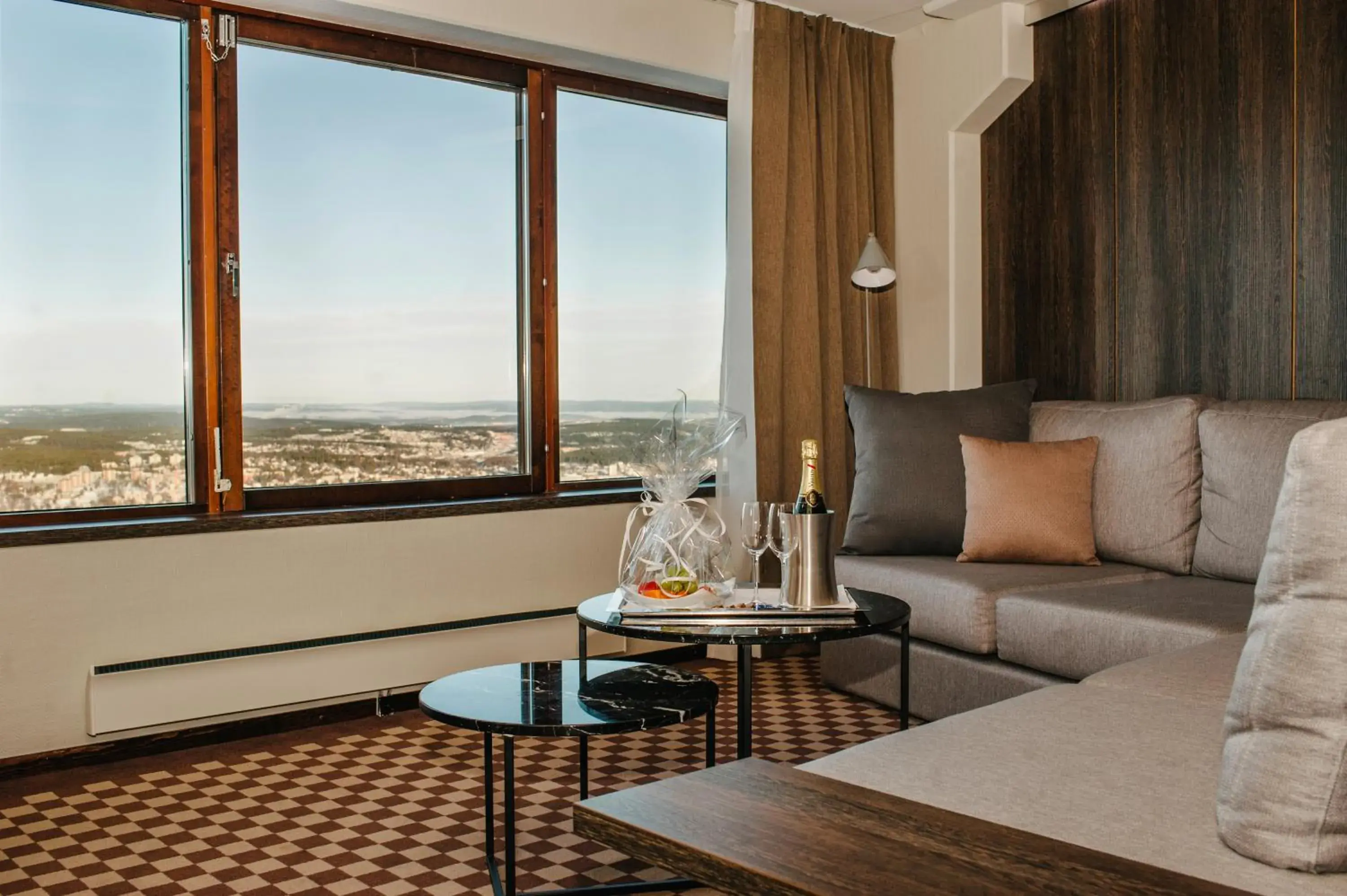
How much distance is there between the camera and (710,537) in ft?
9.31

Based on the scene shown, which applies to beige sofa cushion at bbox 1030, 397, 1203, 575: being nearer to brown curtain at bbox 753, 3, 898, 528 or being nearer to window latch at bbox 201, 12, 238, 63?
brown curtain at bbox 753, 3, 898, 528

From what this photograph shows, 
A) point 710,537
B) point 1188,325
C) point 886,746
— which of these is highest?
point 1188,325

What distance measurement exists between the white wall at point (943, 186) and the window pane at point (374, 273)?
66.9 inches

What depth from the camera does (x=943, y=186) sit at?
4664 millimetres

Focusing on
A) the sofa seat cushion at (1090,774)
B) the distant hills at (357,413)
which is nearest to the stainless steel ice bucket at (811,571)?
the sofa seat cushion at (1090,774)

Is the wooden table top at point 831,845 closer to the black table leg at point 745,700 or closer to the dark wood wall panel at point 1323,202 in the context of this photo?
the black table leg at point 745,700

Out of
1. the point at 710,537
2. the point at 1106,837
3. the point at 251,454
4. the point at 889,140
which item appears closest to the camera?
the point at 1106,837

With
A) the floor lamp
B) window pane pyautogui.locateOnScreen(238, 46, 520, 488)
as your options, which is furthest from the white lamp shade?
window pane pyautogui.locateOnScreen(238, 46, 520, 488)

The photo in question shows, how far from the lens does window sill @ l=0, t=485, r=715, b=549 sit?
317cm

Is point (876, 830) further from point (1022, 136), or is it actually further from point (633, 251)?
point (1022, 136)

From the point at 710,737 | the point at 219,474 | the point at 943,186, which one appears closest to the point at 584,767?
the point at 710,737

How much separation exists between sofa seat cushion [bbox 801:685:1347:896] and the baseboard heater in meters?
2.17

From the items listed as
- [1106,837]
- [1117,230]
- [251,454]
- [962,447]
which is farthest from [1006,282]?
[1106,837]

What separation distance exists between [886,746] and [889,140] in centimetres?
357
